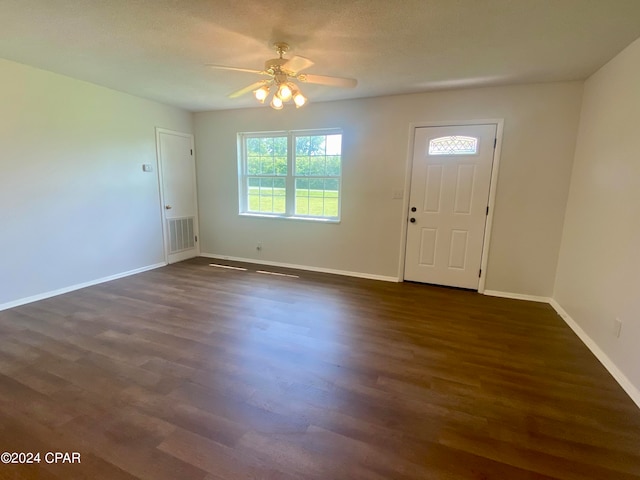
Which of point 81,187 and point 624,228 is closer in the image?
point 624,228

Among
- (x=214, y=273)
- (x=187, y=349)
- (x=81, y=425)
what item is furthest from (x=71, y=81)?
(x=81, y=425)

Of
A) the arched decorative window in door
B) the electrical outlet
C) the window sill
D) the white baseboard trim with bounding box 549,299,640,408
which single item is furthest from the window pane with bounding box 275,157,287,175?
the electrical outlet

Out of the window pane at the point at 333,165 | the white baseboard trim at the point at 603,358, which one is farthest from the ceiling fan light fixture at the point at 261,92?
the white baseboard trim at the point at 603,358

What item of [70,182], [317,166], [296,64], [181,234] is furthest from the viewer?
[181,234]

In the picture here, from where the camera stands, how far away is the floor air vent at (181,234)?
5.06m

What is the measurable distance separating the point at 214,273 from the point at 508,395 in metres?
3.83

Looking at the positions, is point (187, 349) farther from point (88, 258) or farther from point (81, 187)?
point (81, 187)

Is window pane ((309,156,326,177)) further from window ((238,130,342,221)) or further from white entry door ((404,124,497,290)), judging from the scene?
white entry door ((404,124,497,290))

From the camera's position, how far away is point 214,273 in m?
4.55

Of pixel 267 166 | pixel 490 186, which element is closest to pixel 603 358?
pixel 490 186

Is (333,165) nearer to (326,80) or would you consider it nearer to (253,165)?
(253,165)

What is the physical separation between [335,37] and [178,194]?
377 centimetres

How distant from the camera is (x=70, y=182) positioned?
3633 millimetres

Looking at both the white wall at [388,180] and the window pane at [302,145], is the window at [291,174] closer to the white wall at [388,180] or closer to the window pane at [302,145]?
the window pane at [302,145]
